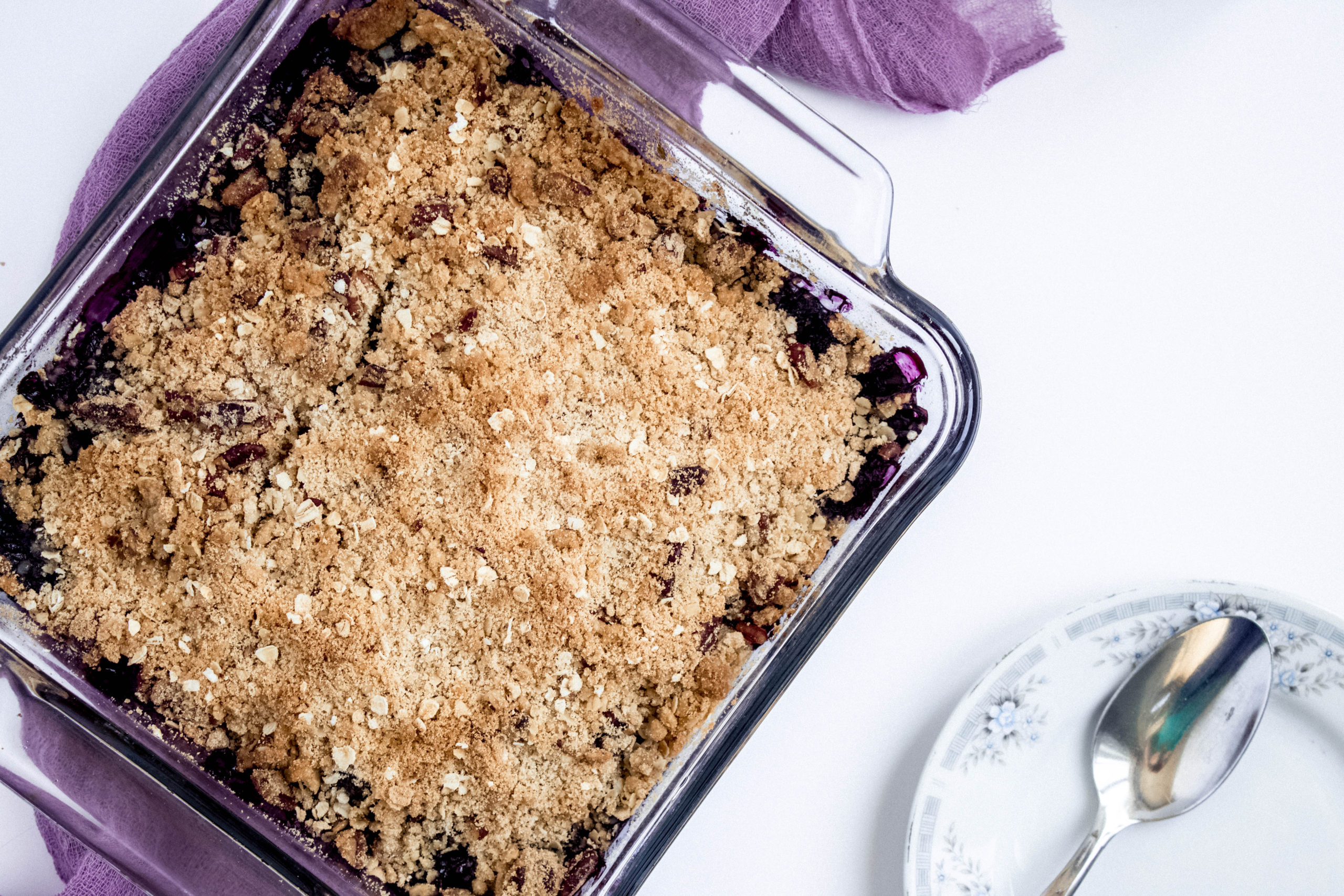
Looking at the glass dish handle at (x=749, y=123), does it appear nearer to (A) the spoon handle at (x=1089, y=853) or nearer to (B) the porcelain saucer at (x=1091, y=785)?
(B) the porcelain saucer at (x=1091, y=785)

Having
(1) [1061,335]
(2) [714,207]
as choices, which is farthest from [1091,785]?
(2) [714,207]

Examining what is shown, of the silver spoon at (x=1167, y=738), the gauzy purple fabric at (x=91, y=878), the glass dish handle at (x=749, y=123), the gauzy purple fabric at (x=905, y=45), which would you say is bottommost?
the gauzy purple fabric at (x=91, y=878)

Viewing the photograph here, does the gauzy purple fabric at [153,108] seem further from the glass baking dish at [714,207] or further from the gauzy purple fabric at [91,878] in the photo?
the gauzy purple fabric at [91,878]

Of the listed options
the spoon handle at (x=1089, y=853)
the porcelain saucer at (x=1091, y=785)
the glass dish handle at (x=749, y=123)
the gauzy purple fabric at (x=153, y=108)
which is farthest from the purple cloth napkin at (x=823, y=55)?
the spoon handle at (x=1089, y=853)

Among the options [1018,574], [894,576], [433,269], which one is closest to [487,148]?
[433,269]

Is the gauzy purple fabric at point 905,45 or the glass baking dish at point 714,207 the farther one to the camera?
the gauzy purple fabric at point 905,45

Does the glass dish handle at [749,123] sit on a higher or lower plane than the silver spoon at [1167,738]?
higher

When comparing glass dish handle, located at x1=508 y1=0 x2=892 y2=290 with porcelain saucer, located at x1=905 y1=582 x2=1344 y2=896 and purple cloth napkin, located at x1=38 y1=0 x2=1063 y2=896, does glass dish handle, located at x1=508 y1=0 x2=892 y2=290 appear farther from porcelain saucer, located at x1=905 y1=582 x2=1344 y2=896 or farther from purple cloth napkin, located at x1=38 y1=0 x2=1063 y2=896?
porcelain saucer, located at x1=905 y1=582 x2=1344 y2=896

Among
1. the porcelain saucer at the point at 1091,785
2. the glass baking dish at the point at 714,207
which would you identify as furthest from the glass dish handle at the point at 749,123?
the porcelain saucer at the point at 1091,785
